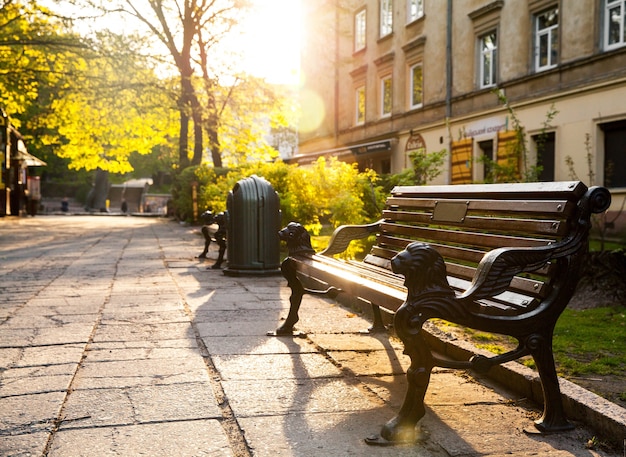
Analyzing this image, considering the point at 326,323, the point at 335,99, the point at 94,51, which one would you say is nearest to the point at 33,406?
the point at 326,323

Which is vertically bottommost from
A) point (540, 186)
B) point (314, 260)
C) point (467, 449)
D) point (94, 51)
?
point (467, 449)

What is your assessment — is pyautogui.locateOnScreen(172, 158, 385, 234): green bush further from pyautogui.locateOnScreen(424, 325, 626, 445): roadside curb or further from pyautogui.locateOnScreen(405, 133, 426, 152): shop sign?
pyautogui.locateOnScreen(405, 133, 426, 152): shop sign

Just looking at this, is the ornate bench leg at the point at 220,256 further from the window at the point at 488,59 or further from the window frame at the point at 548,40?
the window at the point at 488,59

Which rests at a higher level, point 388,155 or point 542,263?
point 388,155

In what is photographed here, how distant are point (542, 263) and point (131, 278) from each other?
21.8 feet

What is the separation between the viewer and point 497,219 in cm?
377

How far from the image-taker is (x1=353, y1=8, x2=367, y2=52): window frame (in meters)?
29.7

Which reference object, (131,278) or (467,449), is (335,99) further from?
(467,449)

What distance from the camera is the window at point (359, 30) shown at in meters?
30.1

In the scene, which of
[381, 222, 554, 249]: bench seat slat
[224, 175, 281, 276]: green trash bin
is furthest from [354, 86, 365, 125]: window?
[381, 222, 554, 249]: bench seat slat

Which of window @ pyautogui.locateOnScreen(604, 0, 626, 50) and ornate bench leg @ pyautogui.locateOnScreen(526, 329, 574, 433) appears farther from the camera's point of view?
window @ pyautogui.locateOnScreen(604, 0, 626, 50)

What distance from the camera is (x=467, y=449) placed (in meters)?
2.87

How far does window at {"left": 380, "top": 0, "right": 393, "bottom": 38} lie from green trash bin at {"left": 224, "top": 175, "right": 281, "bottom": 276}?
20055mm

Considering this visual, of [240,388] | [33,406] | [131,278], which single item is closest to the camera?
[33,406]
